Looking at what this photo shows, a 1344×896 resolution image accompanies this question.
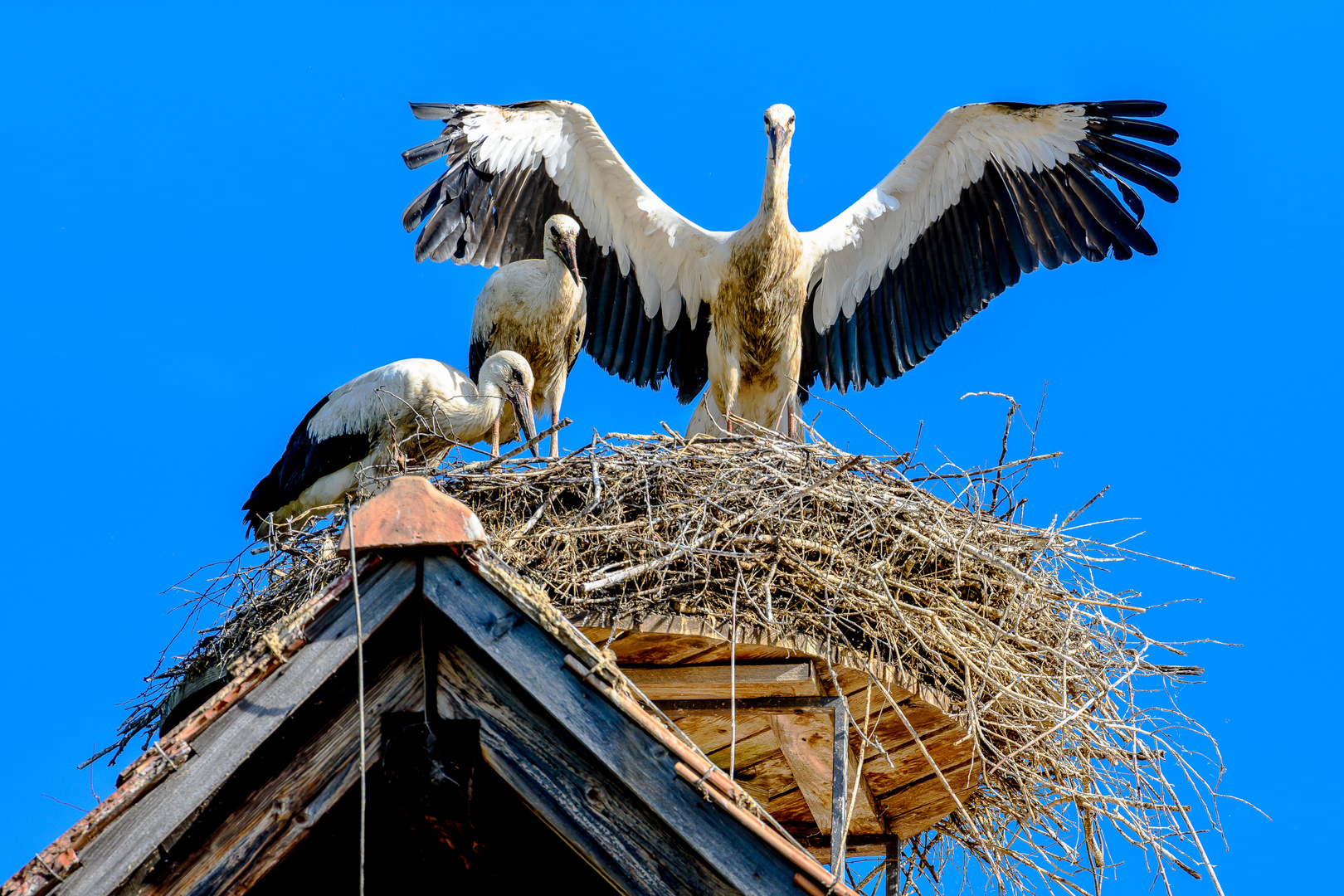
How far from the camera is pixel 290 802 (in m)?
2.26

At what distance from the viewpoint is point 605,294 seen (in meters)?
7.84

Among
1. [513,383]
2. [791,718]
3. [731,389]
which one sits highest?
[731,389]

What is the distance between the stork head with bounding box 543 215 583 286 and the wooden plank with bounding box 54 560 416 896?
201 inches

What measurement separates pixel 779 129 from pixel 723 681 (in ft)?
13.0

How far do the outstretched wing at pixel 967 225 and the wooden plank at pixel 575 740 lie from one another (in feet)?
17.8

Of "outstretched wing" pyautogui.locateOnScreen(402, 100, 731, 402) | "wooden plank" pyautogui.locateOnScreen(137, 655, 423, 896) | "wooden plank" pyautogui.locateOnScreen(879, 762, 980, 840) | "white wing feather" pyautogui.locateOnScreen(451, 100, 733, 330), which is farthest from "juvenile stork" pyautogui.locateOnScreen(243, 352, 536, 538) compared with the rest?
"wooden plank" pyautogui.locateOnScreen(137, 655, 423, 896)

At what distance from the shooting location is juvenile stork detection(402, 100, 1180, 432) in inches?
277

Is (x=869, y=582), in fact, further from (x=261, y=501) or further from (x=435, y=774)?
(x=261, y=501)

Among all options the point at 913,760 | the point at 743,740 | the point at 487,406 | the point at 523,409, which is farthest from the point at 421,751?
the point at 523,409

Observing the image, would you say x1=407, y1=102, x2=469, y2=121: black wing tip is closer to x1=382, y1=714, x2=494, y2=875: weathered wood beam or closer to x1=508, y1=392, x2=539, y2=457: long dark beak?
x1=508, y1=392, x2=539, y2=457: long dark beak

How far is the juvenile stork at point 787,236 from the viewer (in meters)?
7.05

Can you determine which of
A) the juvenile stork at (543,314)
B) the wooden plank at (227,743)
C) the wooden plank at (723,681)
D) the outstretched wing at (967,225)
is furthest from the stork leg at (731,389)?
the wooden plank at (227,743)

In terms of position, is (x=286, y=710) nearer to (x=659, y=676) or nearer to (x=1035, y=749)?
(x=659, y=676)

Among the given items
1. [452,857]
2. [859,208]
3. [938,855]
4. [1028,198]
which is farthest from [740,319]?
[452,857]
